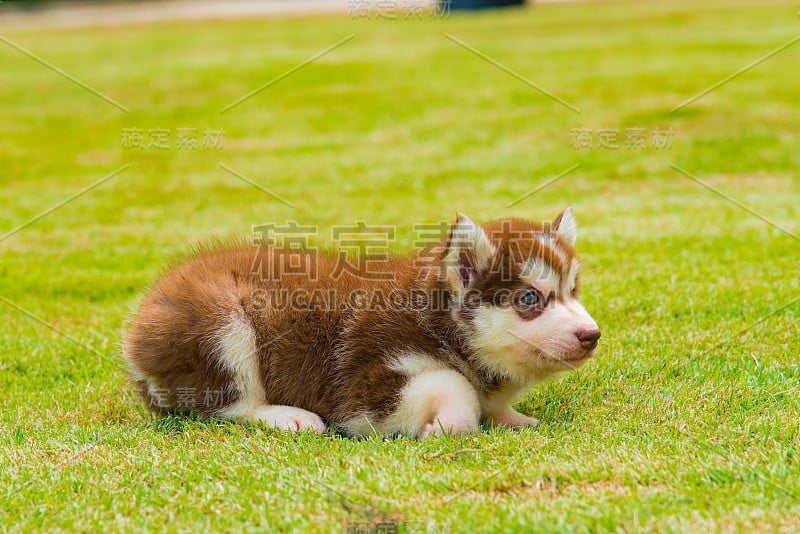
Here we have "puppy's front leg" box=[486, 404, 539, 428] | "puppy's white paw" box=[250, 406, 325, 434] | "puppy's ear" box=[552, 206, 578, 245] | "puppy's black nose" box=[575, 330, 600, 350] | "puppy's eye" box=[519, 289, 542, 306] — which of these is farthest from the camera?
"puppy's ear" box=[552, 206, 578, 245]

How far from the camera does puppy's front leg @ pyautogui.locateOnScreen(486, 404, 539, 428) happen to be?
5055 millimetres

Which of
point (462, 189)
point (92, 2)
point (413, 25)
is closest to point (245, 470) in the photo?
point (462, 189)

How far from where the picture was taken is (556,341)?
4652mm

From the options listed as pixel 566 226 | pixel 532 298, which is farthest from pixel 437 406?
pixel 566 226

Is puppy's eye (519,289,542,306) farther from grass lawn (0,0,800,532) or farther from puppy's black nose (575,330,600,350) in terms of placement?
grass lawn (0,0,800,532)

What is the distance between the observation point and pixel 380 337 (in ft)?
16.5

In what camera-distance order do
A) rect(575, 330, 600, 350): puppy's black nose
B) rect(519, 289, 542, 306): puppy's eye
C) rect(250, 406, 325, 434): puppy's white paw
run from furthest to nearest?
rect(250, 406, 325, 434): puppy's white paw, rect(519, 289, 542, 306): puppy's eye, rect(575, 330, 600, 350): puppy's black nose

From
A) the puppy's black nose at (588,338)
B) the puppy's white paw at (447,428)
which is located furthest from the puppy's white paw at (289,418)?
the puppy's black nose at (588,338)

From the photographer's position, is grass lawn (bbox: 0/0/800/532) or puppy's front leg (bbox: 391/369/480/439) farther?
puppy's front leg (bbox: 391/369/480/439)

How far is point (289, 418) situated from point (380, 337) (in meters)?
0.71

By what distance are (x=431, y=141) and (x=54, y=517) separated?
1340 centimetres

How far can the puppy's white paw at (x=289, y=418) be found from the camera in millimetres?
4953

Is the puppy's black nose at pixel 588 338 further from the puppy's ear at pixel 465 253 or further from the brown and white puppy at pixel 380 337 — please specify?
the puppy's ear at pixel 465 253

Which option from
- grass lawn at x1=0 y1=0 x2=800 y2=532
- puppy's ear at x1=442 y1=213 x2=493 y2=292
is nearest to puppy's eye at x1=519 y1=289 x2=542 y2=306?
puppy's ear at x1=442 y1=213 x2=493 y2=292
